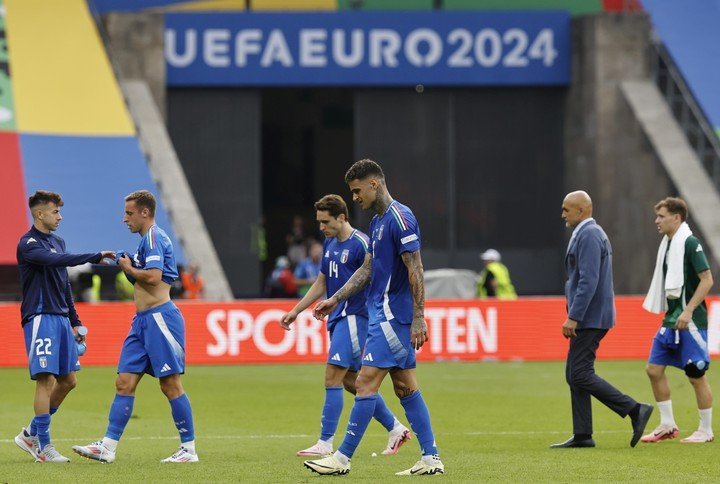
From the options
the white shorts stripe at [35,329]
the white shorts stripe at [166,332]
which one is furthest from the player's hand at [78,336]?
the white shorts stripe at [166,332]

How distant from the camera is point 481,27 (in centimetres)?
3600

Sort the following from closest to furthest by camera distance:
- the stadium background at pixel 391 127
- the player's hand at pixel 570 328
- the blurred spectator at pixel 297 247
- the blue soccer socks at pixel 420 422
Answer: the blue soccer socks at pixel 420 422 < the player's hand at pixel 570 328 < the stadium background at pixel 391 127 < the blurred spectator at pixel 297 247

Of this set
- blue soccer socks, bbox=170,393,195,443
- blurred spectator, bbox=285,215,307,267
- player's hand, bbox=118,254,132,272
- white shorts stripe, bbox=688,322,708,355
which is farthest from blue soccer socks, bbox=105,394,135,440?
blurred spectator, bbox=285,215,307,267

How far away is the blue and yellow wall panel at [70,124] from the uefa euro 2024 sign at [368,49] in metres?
2.09

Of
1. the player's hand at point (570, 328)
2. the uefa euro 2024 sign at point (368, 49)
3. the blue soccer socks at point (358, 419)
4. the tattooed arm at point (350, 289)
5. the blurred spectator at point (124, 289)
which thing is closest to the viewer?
the blue soccer socks at point (358, 419)

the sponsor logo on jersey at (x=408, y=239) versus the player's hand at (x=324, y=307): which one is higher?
the sponsor logo on jersey at (x=408, y=239)

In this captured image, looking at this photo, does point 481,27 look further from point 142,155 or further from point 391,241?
point 391,241

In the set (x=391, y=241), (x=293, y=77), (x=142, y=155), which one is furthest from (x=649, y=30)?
(x=391, y=241)

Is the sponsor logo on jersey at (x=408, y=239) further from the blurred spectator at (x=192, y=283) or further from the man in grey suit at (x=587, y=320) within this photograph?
the blurred spectator at (x=192, y=283)

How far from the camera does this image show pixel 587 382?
1259cm

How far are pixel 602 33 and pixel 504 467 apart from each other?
82.0 feet

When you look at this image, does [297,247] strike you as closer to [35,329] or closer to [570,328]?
[570,328]

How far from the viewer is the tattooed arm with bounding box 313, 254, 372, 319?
1146 cm

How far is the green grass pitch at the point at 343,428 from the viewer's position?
1090cm
